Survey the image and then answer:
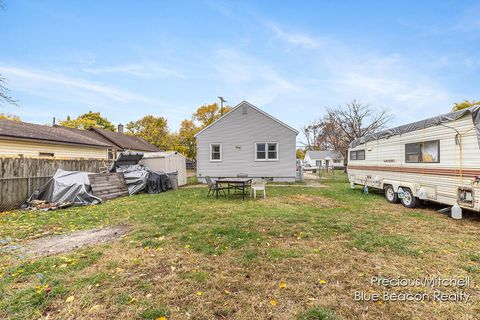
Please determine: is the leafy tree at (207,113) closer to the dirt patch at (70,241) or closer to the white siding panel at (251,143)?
the white siding panel at (251,143)

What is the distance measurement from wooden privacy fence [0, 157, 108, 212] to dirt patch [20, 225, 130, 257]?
5114mm

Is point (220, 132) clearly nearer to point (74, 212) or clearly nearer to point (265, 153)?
point (265, 153)

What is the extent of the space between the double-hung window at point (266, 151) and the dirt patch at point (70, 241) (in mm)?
11683

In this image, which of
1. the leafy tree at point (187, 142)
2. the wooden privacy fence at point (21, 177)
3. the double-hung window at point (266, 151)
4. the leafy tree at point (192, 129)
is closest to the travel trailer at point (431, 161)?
the double-hung window at point (266, 151)

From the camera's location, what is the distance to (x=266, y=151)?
1598 cm

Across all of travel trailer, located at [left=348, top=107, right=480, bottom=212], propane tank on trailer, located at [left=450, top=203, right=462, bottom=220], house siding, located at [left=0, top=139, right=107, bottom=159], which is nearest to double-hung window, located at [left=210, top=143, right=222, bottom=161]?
house siding, located at [left=0, top=139, right=107, bottom=159]

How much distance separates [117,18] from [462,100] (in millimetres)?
36332

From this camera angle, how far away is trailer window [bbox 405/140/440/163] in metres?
6.57

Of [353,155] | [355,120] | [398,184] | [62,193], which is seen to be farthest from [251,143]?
[355,120]

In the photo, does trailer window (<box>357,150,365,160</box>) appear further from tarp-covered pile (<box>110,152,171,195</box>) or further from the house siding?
the house siding

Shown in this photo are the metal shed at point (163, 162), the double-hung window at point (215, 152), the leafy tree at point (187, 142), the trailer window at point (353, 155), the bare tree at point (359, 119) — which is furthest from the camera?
the leafy tree at point (187, 142)

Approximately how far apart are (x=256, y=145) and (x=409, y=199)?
10.0 metres

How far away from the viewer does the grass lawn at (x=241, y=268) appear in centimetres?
232

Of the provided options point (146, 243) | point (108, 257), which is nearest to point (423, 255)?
point (146, 243)
